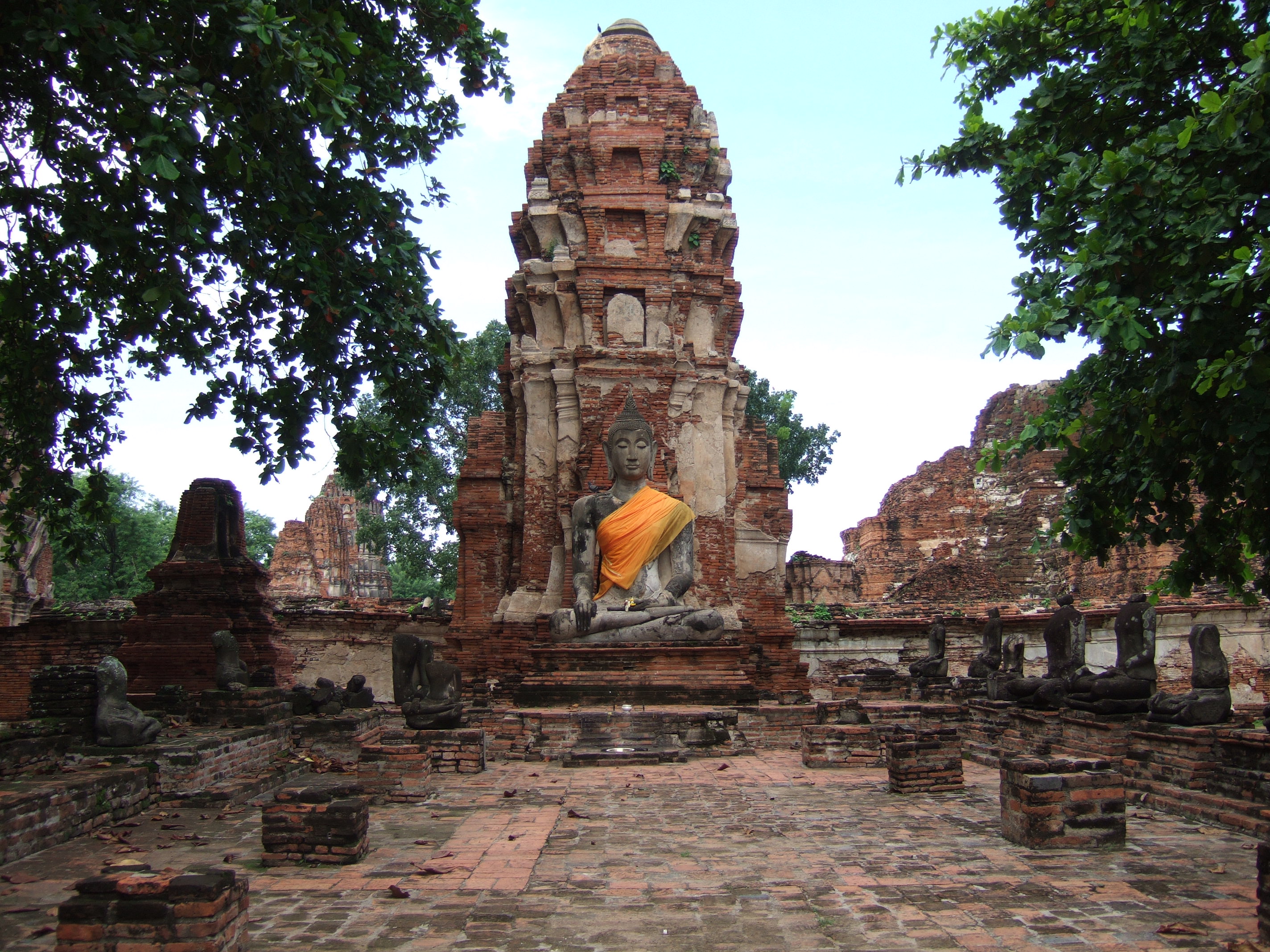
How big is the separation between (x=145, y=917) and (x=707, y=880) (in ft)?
8.40

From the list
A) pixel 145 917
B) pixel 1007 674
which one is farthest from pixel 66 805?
pixel 1007 674

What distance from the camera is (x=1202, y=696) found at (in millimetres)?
7855

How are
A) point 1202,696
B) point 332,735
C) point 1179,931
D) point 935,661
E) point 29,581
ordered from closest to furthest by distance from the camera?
1. point 1179,931
2. point 1202,696
3. point 332,735
4. point 935,661
5. point 29,581

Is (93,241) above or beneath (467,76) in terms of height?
beneath

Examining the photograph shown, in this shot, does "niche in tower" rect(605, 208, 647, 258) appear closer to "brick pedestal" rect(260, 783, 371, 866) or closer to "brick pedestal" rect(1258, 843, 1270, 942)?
"brick pedestal" rect(260, 783, 371, 866)

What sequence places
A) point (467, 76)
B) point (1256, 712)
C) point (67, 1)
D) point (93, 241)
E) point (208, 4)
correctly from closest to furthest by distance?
point (67, 1) → point (208, 4) → point (93, 241) → point (467, 76) → point (1256, 712)

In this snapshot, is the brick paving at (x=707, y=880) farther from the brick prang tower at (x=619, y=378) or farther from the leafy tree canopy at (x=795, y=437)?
the leafy tree canopy at (x=795, y=437)

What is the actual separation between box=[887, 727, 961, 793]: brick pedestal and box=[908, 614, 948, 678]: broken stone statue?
8.22 metres

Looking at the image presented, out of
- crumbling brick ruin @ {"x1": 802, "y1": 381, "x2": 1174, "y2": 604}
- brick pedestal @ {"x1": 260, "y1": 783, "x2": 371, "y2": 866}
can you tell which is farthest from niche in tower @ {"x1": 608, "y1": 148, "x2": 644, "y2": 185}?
brick pedestal @ {"x1": 260, "y1": 783, "x2": 371, "y2": 866}

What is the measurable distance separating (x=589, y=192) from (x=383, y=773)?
10.9 m

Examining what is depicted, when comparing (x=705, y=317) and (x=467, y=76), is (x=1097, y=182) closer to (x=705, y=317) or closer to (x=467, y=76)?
(x=467, y=76)

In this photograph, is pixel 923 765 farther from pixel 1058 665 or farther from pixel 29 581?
pixel 29 581

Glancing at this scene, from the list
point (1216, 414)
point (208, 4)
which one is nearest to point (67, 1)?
point (208, 4)

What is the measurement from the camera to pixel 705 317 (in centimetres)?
1602
